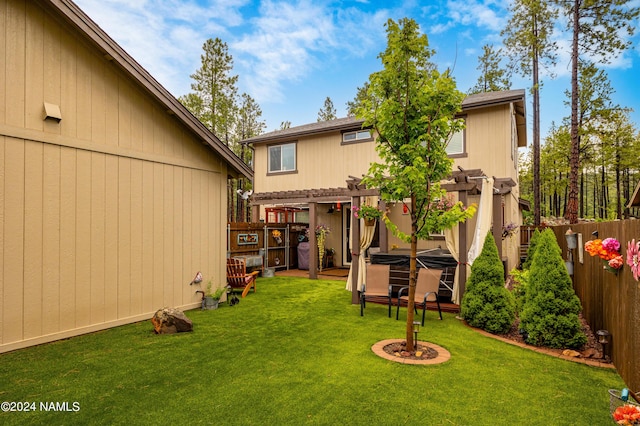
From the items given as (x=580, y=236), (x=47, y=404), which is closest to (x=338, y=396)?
(x=47, y=404)

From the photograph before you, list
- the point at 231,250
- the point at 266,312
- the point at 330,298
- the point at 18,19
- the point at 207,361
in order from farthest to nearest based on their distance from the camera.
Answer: the point at 231,250, the point at 330,298, the point at 266,312, the point at 18,19, the point at 207,361

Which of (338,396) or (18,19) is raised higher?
(18,19)

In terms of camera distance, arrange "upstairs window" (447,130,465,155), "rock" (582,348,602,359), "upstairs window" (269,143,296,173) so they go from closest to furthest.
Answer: "rock" (582,348,602,359) < "upstairs window" (447,130,465,155) < "upstairs window" (269,143,296,173)

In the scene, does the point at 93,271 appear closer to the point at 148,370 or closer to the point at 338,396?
the point at 148,370

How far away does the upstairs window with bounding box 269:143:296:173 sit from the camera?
46.5ft

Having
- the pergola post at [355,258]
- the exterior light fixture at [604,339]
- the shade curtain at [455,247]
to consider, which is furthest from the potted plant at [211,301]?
the exterior light fixture at [604,339]

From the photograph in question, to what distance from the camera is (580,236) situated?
254 inches

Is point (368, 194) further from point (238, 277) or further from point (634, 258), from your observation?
point (634, 258)

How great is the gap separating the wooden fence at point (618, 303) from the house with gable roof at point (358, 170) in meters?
2.15

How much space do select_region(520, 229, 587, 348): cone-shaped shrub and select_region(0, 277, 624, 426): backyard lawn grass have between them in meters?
0.47

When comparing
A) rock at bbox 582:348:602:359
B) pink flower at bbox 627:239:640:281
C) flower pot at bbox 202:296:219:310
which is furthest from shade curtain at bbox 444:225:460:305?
flower pot at bbox 202:296:219:310

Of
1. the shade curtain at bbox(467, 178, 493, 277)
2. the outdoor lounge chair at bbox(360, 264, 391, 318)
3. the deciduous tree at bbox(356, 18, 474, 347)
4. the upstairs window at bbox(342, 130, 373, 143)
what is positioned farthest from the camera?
the upstairs window at bbox(342, 130, 373, 143)

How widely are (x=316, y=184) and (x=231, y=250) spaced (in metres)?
4.07

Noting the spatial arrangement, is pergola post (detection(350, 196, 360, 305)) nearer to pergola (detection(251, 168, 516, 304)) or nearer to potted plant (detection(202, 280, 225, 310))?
pergola (detection(251, 168, 516, 304))
